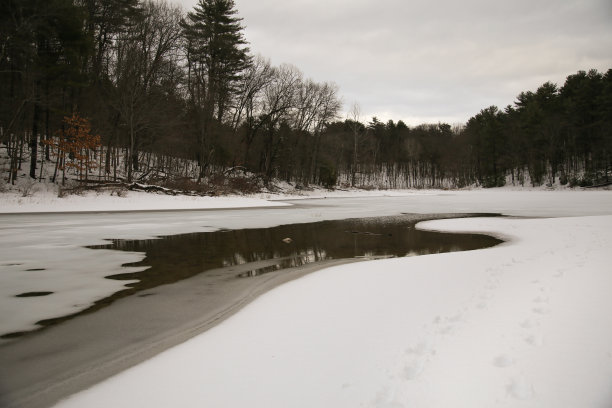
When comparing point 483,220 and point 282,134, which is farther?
point 282,134

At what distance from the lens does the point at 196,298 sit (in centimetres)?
562

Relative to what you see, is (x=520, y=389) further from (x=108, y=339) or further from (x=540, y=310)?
(x=108, y=339)

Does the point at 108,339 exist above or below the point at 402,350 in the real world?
below

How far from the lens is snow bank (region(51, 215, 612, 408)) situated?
283cm

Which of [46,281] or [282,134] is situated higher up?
[282,134]

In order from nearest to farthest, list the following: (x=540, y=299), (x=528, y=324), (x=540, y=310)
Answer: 1. (x=528, y=324)
2. (x=540, y=310)
3. (x=540, y=299)

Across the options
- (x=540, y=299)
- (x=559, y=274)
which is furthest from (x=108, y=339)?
(x=559, y=274)

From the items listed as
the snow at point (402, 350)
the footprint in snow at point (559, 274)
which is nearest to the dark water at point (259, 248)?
the snow at point (402, 350)

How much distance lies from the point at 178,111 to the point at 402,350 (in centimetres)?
3807

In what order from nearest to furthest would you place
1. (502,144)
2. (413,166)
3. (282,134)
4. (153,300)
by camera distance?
(153,300), (282,134), (502,144), (413,166)

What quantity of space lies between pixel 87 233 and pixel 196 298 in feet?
29.4

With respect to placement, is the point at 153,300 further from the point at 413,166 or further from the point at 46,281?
the point at 413,166

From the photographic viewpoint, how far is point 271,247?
10.4 metres

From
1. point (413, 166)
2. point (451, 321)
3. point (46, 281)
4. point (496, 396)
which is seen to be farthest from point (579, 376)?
point (413, 166)
